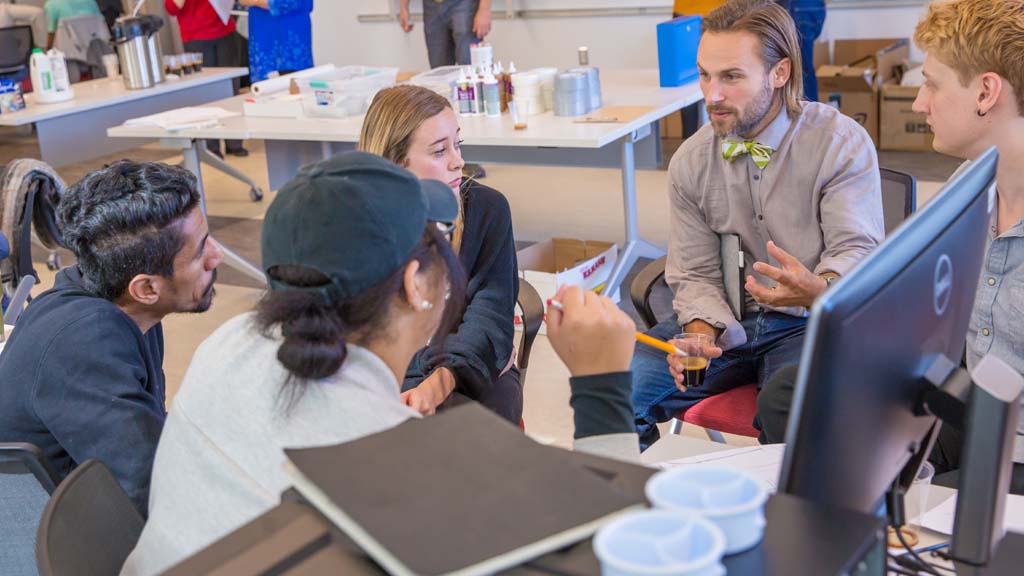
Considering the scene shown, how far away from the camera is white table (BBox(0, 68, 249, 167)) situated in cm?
496

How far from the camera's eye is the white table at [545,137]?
12.4ft

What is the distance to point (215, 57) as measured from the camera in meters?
7.21

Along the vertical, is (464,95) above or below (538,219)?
above

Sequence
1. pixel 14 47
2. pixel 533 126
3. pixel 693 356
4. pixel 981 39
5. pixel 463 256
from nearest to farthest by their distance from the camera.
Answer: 1. pixel 981 39
2. pixel 693 356
3. pixel 463 256
4. pixel 533 126
5. pixel 14 47

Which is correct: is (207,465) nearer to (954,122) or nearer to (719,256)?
(954,122)

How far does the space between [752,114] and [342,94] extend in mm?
2265

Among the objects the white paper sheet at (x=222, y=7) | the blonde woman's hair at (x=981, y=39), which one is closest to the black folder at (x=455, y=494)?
the blonde woman's hair at (x=981, y=39)

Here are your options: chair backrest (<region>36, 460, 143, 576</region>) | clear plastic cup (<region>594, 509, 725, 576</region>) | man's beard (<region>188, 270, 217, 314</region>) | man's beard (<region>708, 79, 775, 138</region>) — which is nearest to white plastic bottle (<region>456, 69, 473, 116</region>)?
man's beard (<region>708, 79, 775, 138</region>)

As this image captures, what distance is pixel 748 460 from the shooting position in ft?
5.16

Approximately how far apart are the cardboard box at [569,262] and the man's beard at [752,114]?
1.50m

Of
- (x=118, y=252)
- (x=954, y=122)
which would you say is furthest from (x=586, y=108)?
(x=118, y=252)

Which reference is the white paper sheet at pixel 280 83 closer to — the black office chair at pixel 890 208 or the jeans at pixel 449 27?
the jeans at pixel 449 27

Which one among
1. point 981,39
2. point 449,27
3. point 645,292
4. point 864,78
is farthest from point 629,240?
point 449,27

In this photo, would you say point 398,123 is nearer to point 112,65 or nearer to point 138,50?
point 138,50
